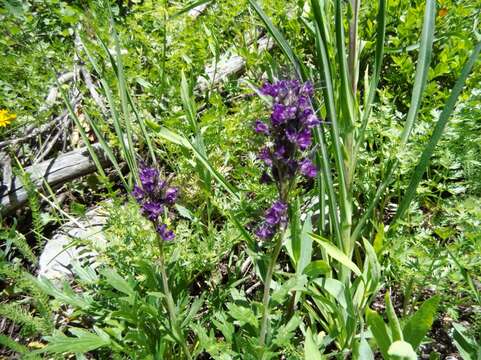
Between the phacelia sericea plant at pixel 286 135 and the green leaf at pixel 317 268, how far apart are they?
0.32 meters

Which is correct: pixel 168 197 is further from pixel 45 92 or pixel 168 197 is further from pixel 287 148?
pixel 45 92

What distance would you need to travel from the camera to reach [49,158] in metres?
3.06

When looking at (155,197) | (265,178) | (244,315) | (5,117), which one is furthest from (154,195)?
(5,117)

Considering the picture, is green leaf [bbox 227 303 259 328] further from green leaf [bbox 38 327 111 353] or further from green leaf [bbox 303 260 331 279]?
green leaf [bbox 38 327 111 353]

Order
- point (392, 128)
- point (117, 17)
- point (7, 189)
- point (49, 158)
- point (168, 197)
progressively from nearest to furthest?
point (168, 197)
point (392, 128)
point (7, 189)
point (49, 158)
point (117, 17)

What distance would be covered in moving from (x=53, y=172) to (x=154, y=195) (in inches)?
61.2

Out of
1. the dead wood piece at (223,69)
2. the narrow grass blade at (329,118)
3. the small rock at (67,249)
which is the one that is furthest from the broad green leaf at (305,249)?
the dead wood piece at (223,69)

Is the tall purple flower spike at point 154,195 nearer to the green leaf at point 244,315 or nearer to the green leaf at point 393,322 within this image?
the green leaf at point 244,315

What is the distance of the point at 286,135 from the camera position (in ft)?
4.12

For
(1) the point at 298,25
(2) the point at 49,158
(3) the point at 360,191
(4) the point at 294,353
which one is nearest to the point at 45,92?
(2) the point at 49,158

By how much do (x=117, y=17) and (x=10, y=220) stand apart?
210cm

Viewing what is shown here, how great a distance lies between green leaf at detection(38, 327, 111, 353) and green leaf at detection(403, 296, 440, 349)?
1121 mm

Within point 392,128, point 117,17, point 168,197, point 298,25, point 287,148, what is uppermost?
point 117,17

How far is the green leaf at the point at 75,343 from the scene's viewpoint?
1.60 meters
